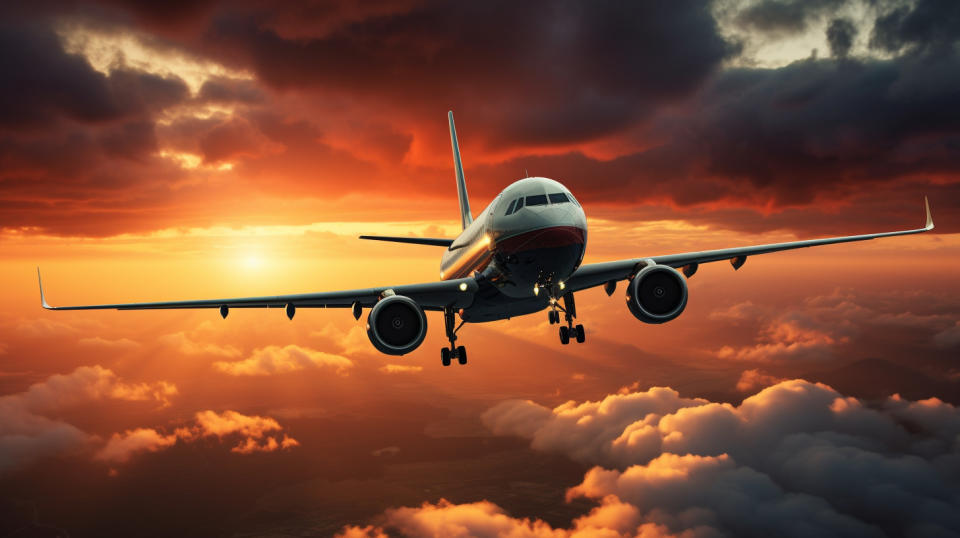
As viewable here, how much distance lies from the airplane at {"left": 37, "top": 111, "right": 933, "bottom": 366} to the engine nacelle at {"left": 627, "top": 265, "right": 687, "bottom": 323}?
38 millimetres

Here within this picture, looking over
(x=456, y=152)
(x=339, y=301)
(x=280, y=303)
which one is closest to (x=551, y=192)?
(x=339, y=301)

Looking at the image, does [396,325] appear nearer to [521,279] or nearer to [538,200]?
[521,279]

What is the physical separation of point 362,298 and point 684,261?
46.6ft

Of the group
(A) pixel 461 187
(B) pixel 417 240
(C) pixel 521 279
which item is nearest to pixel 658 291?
(C) pixel 521 279

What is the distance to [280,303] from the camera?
94.0 ft

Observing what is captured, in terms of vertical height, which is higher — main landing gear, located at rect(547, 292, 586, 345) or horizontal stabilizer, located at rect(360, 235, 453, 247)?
horizontal stabilizer, located at rect(360, 235, 453, 247)

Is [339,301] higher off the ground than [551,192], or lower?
lower

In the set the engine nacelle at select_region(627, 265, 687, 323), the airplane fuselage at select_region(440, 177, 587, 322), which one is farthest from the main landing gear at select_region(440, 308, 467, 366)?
the engine nacelle at select_region(627, 265, 687, 323)

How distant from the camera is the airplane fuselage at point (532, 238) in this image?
68.8 feet

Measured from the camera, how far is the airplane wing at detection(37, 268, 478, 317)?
26.1 metres

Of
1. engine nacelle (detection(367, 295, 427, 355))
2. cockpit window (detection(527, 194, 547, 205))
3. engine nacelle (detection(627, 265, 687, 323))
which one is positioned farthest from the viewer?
engine nacelle (detection(627, 265, 687, 323))

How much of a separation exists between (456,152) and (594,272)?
1253 inches

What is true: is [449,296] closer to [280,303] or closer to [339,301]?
[339,301]

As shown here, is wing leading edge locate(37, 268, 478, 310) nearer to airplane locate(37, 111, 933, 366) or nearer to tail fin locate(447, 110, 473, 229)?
airplane locate(37, 111, 933, 366)
